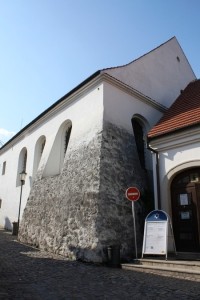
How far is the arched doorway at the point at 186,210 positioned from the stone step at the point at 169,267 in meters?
1.67

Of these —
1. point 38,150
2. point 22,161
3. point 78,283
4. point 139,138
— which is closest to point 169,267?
point 78,283

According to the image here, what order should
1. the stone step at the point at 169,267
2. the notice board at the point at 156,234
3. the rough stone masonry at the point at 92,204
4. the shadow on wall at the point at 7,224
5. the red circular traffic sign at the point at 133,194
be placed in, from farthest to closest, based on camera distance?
the shadow on wall at the point at 7,224 → the red circular traffic sign at the point at 133,194 → the rough stone masonry at the point at 92,204 → the notice board at the point at 156,234 → the stone step at the point at 169,267

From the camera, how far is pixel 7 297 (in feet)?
16.3

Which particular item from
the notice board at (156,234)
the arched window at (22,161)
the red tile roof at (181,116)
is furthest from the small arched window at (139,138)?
the arched window at (22,161)

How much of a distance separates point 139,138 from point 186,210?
15.2 ft

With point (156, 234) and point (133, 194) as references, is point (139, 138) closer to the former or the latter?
point (133, 194)

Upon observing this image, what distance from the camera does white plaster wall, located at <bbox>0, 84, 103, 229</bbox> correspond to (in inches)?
478

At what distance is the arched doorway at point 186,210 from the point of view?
378 inches

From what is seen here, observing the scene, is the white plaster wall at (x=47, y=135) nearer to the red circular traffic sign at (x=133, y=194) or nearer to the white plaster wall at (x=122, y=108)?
the white plaster wall at (x=122, y=108)

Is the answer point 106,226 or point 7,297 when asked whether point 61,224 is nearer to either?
point 106,226

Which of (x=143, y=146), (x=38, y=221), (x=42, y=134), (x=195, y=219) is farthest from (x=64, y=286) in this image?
(x=42, y=134)

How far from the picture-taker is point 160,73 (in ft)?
51.5

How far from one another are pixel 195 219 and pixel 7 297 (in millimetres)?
6591

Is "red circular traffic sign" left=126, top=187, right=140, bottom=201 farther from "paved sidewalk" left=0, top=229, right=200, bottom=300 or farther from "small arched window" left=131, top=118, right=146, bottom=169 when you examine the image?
"small arched window" left=131, top=118, right=146, bottom=169
